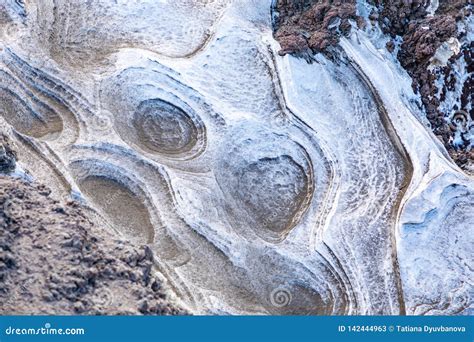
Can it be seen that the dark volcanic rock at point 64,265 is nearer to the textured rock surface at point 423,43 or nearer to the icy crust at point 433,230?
the icy crust at point 433,230

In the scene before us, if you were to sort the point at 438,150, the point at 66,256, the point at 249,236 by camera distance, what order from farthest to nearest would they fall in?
the point at 438,150 → the point at 249,236 → the point at 66,256

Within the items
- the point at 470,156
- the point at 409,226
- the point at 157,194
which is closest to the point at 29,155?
the point at 157,194

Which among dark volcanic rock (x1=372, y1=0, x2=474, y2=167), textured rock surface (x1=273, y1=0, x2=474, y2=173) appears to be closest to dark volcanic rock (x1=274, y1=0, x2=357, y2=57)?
textured rock surface (x1=273, y1=0, x2=474, y2=173)

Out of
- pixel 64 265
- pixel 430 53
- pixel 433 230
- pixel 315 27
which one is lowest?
pixel 64 265

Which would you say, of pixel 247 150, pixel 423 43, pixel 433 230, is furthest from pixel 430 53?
pixel 247 150


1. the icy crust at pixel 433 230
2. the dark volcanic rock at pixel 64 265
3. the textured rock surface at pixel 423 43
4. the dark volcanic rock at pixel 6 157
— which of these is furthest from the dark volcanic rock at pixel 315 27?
the dark volcanic rock at pixel 6 157

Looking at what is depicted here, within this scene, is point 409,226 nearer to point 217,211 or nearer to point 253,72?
point 217,211

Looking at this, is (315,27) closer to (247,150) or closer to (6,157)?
(247,150)
